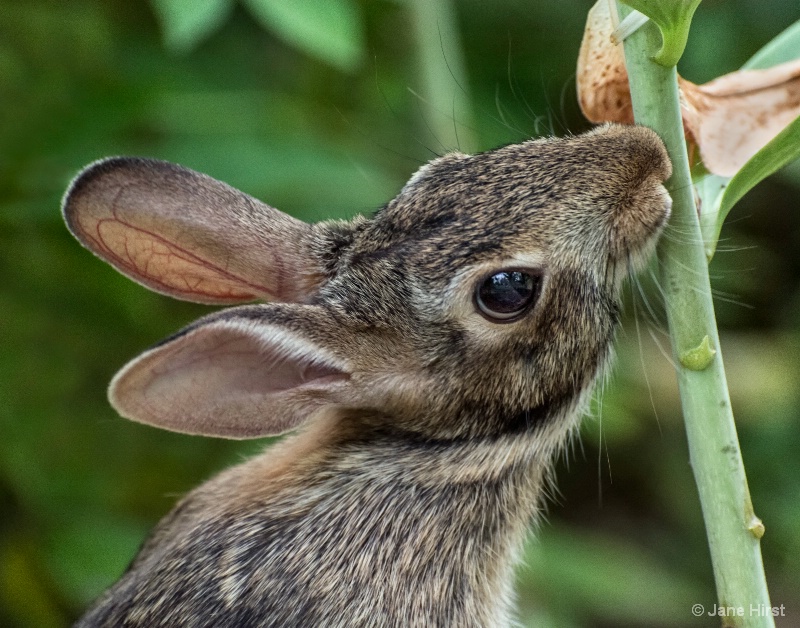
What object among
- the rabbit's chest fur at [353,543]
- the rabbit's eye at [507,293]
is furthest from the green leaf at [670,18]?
the rabbit's chest fur at [353,543]

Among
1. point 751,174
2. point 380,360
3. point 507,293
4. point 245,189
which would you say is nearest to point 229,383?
point 380,360

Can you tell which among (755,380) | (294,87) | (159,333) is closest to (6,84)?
(159,333)

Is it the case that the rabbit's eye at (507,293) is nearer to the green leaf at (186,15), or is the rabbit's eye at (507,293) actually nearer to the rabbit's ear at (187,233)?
the rabbit's ear at (187,233)

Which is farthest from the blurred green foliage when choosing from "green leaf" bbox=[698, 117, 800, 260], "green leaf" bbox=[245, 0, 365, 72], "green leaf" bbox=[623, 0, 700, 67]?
"green leaf" bbox=[623, 0, 700, 67]

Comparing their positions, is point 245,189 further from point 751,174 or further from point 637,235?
point 751,174

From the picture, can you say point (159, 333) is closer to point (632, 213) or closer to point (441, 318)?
point (441, 318)

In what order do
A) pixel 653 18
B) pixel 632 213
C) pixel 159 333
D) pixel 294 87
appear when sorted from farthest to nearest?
pixel 294 87 < pixel 159 333 < pixel 632 213 < pixel 653 18

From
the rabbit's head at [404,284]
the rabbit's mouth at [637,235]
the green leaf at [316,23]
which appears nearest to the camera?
the rabbit's mouth at [637,235]
